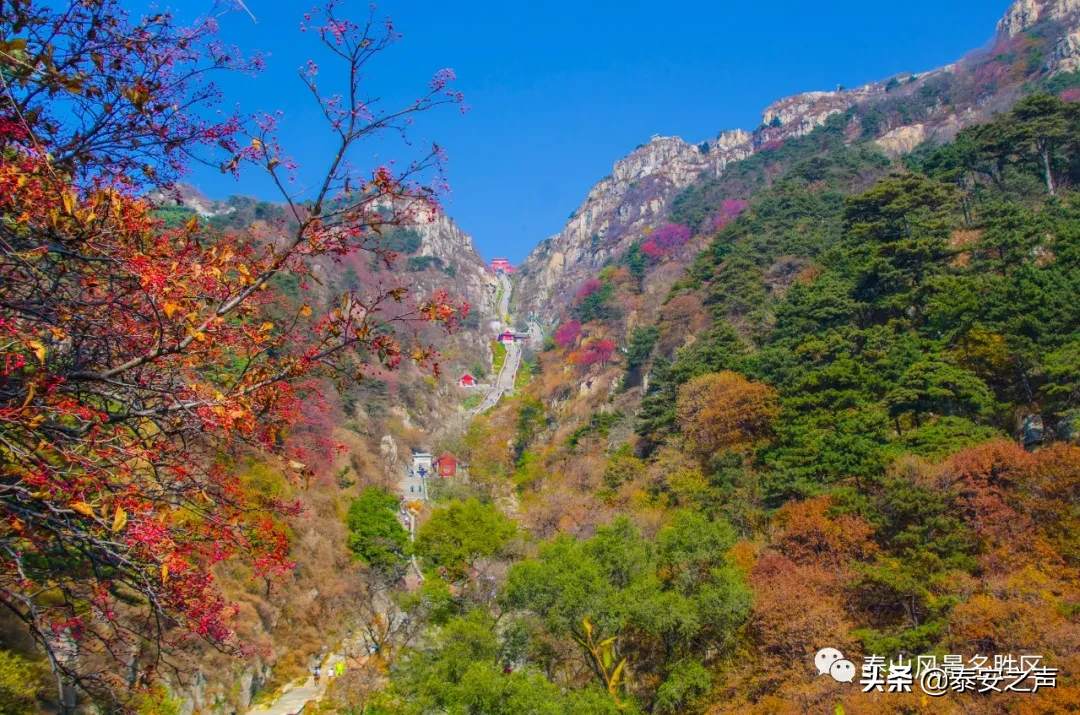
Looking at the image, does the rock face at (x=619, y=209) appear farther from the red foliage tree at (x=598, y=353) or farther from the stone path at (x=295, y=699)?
the stone path at (x=295, y=699)

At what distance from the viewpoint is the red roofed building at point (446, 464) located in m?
37.7

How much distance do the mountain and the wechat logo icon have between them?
42940 mm

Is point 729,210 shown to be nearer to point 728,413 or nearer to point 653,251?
point 653,251

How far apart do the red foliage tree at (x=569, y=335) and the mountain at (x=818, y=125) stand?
1658 centimetres

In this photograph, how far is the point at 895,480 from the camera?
1348 cm

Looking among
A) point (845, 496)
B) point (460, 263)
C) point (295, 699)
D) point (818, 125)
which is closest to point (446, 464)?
point (295, 699)

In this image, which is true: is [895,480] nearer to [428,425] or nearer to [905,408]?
[905,408]

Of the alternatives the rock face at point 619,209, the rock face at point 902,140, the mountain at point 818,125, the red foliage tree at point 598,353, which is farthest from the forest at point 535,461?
the rock face at point 619,209

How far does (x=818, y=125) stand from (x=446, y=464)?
55.4 meters

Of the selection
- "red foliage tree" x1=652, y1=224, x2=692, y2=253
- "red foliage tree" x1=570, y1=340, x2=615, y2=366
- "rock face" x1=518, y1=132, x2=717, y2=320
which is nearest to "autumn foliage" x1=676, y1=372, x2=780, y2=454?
"red foliage tree" x1=570, y1=340, x2=615, y2=366

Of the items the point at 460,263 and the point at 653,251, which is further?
the point at 460,263

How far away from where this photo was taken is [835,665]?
1133 cm

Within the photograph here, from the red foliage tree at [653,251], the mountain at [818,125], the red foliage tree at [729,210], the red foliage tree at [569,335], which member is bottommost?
the red foliage tree at [569,335]

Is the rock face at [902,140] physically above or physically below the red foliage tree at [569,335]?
above
